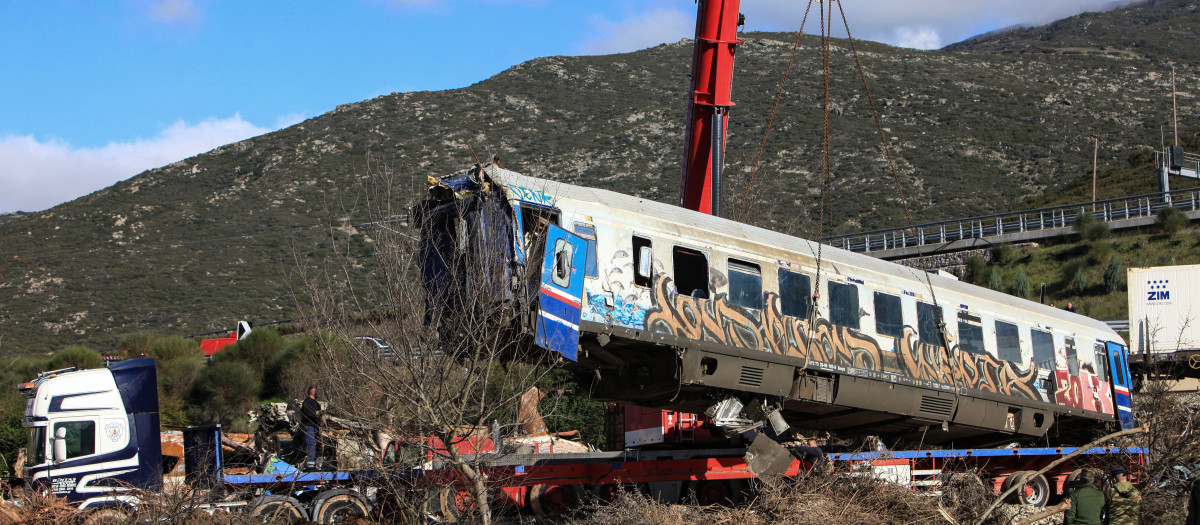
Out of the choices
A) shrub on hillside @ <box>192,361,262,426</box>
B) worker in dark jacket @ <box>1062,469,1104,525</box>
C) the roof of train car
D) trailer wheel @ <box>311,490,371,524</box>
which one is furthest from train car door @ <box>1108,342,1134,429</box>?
shrub on hillside @ <box>192,361,262,426</box>

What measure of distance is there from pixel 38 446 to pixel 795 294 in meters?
10.5

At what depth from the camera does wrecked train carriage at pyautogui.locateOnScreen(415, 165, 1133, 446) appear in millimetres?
12172

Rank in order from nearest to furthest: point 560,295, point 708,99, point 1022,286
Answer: point 560,295 → point 708,99 → point 1022,286

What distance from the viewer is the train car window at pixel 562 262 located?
12.0m

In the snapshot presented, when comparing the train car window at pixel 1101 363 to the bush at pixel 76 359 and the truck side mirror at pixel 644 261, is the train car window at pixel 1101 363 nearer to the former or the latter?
the truck side mirror at pixel 644 261

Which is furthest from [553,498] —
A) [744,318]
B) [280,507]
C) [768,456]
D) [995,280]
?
[995,280]

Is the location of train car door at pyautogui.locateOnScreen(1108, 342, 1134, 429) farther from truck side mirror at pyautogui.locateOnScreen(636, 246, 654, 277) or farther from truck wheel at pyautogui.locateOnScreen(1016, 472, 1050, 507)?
truck side mirror at pyautogui.locateOnScreen(636, 246, 654, 277)

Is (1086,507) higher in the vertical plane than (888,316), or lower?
lower

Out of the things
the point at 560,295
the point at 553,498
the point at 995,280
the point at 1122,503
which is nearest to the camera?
the point at 1122,503

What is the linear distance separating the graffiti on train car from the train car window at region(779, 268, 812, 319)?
0.11 m

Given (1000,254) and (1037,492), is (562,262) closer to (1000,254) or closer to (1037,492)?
(1037,492)

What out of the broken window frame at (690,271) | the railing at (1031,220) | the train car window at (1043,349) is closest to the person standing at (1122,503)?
the broken window frame at (690,271)

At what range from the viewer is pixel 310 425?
48.1ft

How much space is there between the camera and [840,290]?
1491 cm
